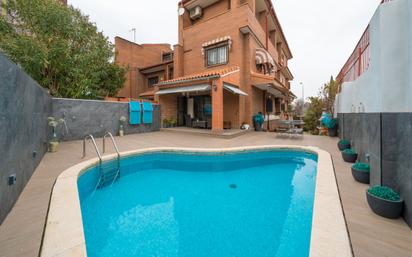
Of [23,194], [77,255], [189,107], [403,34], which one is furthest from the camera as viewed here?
[189,107]

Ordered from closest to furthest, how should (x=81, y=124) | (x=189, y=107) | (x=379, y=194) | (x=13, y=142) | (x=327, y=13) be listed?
1. (x=379, y=194)
2. (x=13, y=142)
3. (x=81, y=124)
4. (x=327, y=13)
5. (x=189, y=107)

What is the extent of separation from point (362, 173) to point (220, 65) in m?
14.6

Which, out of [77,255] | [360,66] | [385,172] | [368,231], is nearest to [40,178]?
[77,255]

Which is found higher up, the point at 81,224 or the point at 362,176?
the point at 362,176

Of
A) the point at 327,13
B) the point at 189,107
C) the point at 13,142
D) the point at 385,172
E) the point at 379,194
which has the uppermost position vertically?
the point at 327,13

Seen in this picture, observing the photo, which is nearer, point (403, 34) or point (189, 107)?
point (403, 34)

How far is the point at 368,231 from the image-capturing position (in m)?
2.59

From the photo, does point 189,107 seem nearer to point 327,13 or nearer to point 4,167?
point 327,13

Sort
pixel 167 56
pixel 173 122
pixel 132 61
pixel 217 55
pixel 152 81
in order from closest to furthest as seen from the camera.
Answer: pixel 217 55 < pixel 173 122 < pixel 152 81 < pixel 132 61 < pixel 167 56

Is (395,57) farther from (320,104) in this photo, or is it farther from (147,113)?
(320,104)

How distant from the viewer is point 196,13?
60.5ft

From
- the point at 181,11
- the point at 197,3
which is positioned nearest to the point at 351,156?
the point at 197,3

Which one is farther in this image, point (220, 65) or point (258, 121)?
point (220, 65)

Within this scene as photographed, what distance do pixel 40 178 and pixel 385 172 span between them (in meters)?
8.08
